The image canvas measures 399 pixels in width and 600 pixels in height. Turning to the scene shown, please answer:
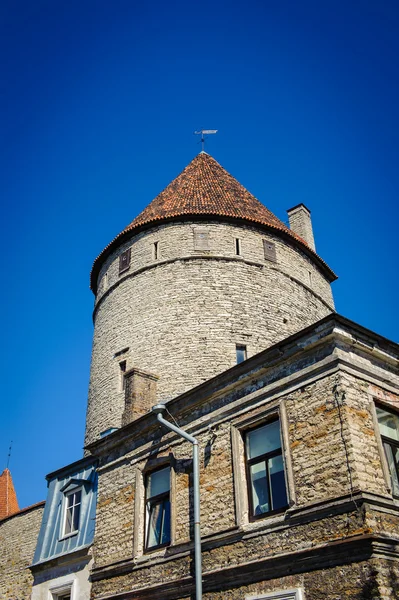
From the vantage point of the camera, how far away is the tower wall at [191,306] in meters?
17.4

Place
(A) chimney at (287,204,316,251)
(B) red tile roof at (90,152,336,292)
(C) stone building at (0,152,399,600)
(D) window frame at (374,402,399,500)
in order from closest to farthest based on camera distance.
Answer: (C) stone building at (0,152,399,600), (D) window frame at (374,402,399,500), (B) red tile roof at (90,152,336,292), (A) chimney at (287,204,316,251)

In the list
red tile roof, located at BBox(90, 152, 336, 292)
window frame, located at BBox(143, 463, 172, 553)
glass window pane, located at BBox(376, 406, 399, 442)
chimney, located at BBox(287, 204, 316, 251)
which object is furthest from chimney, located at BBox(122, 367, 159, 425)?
chimney, located at BBox(287, 204, 316, 251)

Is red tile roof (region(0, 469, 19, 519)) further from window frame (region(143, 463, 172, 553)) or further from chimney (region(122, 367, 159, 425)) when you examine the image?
window frame (region(143, 463, 172, 553))

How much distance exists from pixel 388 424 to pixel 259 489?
2.38 metres

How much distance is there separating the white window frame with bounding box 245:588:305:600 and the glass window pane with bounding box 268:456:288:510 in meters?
1.26

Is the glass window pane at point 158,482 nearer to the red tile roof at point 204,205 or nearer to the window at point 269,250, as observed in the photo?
the window at point 269,250

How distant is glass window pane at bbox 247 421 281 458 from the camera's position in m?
10.2

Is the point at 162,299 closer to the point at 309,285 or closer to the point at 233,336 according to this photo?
the point at 233,336

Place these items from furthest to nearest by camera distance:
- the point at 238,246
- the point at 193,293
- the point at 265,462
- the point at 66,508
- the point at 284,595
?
the point at 238,246, the point at 193,293, the point at 66,508, the point at 265,462, the point at 284,595

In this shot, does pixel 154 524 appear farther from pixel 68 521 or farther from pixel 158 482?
pixel 68 521

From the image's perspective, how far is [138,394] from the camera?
48.1 ft

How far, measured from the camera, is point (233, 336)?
57.4 ft

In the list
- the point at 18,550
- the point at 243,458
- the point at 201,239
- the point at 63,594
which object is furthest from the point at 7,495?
the point at 243,458

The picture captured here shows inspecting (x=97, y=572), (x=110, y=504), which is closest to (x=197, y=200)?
(x=110, y=504)
